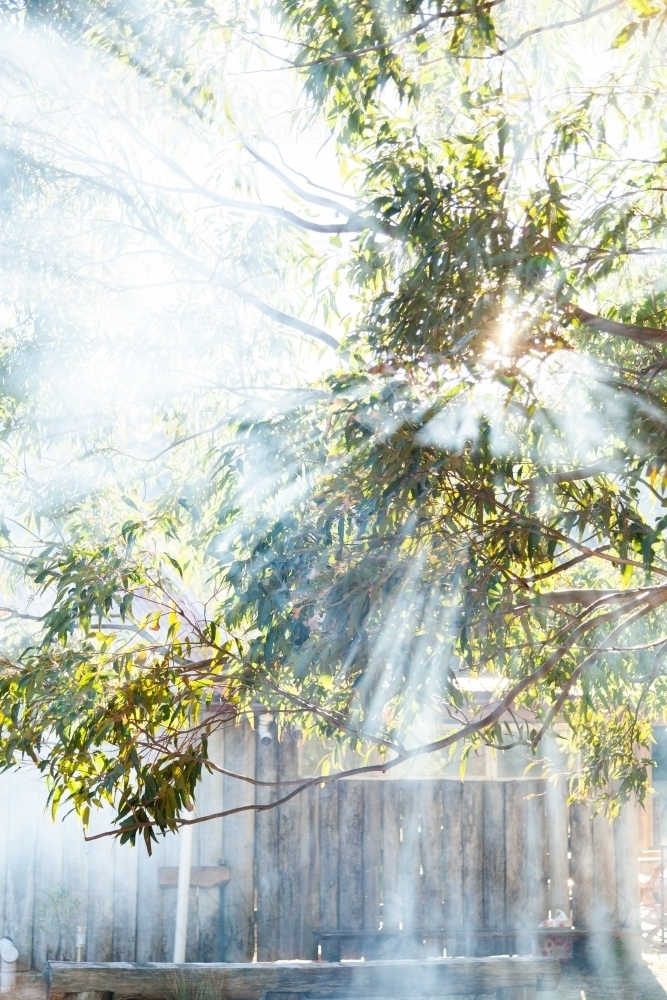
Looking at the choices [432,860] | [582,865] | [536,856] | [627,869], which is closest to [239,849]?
[432,860]

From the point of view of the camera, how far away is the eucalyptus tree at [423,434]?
13.3 ft

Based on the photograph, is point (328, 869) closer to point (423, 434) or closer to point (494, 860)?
point (494, 860)

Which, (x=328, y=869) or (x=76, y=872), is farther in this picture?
(x=328, y=869)

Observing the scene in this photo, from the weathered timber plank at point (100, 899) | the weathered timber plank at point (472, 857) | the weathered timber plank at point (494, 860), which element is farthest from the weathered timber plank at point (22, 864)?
the weathered timber plank at point (494, 860)

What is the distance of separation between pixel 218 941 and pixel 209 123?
530 cm

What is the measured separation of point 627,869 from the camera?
8.11m

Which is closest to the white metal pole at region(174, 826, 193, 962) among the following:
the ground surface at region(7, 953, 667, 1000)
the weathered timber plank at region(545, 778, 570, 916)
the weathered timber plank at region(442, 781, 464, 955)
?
the ground surface at region(7, 953, 667, 1000)

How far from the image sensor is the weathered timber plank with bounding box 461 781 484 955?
7758 millimetres

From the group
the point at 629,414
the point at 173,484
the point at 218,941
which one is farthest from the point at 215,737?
the point at 629,414

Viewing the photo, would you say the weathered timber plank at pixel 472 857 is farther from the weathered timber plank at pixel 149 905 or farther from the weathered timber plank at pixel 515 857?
the weathered timber plank at pixel 149 905

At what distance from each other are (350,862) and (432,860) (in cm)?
61

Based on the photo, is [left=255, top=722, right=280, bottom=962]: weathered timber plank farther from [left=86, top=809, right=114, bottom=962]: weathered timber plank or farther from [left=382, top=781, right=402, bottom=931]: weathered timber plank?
[left=86, top=809, right=114, bottom=962]: weathered timber plank

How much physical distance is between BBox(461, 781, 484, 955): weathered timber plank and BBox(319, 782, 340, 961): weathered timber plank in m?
0.96

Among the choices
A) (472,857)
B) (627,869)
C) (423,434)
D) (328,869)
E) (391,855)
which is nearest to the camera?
(423,434)
